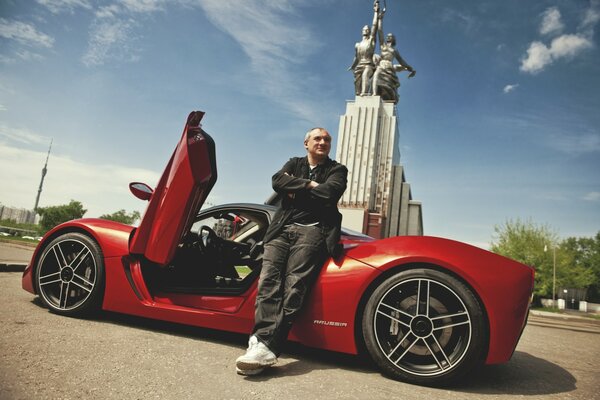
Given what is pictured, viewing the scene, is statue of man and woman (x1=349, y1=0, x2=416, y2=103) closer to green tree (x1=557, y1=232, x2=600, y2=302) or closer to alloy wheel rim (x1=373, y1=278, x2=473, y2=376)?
green tree (x1=557, y1=232, x2=600, y2=302)

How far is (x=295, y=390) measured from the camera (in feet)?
5.48

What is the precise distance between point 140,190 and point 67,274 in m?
0.84

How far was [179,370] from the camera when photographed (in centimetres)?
179

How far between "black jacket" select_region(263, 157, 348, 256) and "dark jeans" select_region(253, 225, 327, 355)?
6 centimetres

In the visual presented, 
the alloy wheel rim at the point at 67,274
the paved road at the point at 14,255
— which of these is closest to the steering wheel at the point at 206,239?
the alloy wheel rim at the point at 67,274

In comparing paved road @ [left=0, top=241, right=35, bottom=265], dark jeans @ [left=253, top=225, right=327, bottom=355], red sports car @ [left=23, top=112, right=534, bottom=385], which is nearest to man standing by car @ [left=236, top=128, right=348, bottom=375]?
dark jeans @ [left=253, top=225, right=327, bottom=355]

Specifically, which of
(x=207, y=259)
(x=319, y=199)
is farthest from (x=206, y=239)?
(x=319, y=199)

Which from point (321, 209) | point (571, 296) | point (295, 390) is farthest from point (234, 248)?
point (571, 296)

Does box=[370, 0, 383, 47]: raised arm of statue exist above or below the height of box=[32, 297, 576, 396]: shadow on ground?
above

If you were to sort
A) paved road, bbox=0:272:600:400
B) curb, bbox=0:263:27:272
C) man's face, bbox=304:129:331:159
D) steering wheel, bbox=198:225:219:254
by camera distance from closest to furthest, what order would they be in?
paved road, bbox=0:272:600:400
man's face, bbox=304:129:331:159
steering wheel, bbox=198:225:219:254
curb, bbox=0:263:27:272

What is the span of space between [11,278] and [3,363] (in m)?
3.46

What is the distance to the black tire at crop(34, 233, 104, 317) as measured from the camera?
8.69 feet

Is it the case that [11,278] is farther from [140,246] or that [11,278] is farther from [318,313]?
[318,313]

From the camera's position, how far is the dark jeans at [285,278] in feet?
6.67
